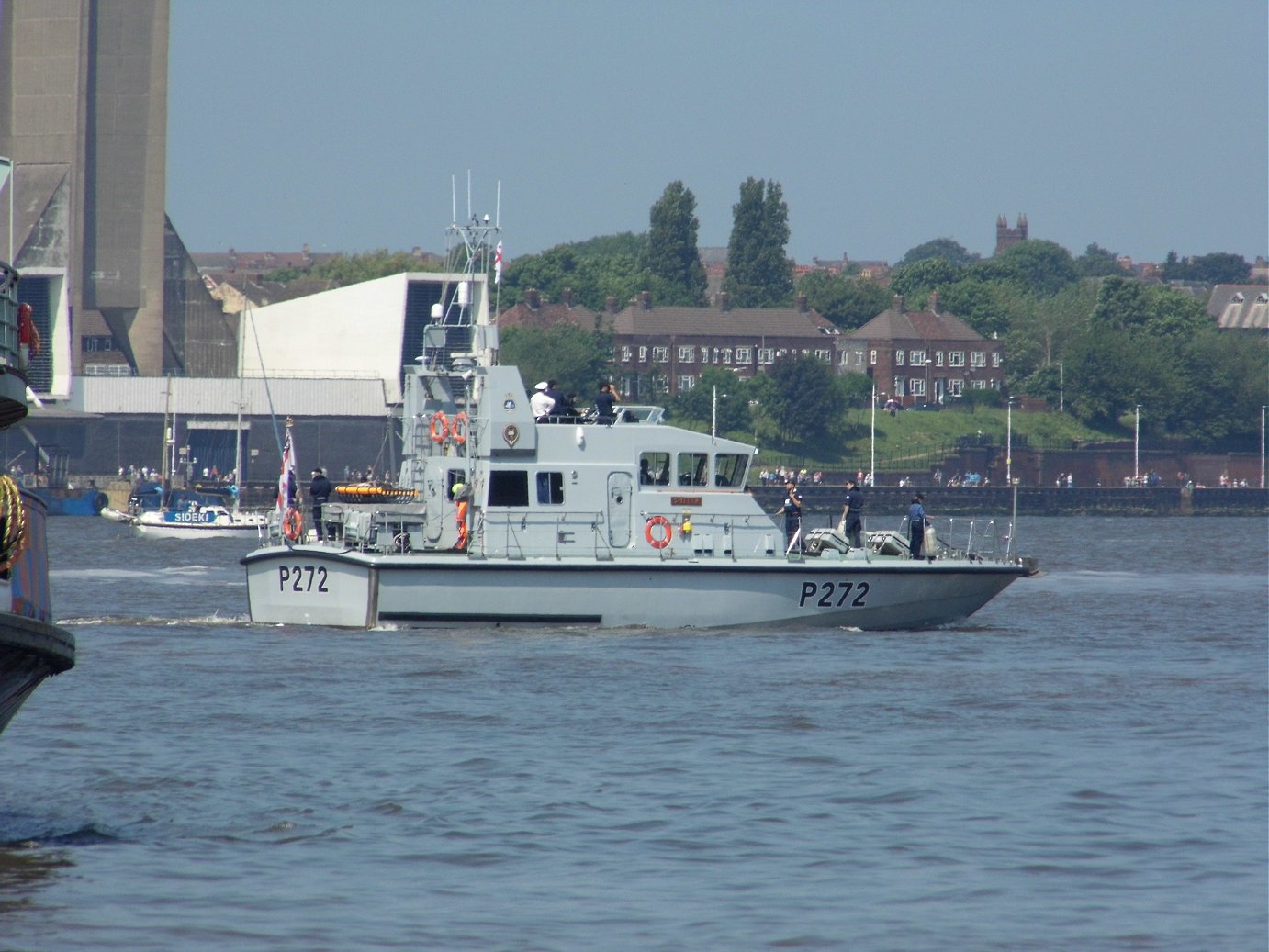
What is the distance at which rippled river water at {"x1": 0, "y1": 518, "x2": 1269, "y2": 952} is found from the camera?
11594 millimetres

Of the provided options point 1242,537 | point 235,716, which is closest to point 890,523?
point 1242,537

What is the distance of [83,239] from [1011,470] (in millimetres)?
57212

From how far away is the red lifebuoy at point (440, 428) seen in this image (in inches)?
1022

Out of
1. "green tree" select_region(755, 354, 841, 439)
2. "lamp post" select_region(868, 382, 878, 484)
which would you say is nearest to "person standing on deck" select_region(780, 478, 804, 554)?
"lamp post" select_region(868, 382, 878, 484)

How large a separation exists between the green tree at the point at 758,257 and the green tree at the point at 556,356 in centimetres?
2836

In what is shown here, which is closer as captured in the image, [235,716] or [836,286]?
[235,716]

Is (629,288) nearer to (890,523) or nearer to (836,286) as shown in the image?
(836,286)

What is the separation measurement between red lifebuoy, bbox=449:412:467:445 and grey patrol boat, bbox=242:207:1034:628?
23 mm

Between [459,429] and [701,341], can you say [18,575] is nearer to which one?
[459,429]

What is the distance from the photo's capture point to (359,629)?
2498 centimetres

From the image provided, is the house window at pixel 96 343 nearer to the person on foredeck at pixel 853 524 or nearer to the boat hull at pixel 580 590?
the boat hull at pixel 580 590

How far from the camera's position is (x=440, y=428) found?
25984 mm

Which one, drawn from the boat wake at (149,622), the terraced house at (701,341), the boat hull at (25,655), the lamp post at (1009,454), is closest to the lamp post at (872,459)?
the lamp post at (1009,454)

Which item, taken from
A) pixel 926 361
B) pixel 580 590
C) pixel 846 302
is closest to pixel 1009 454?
pixel 926 361
